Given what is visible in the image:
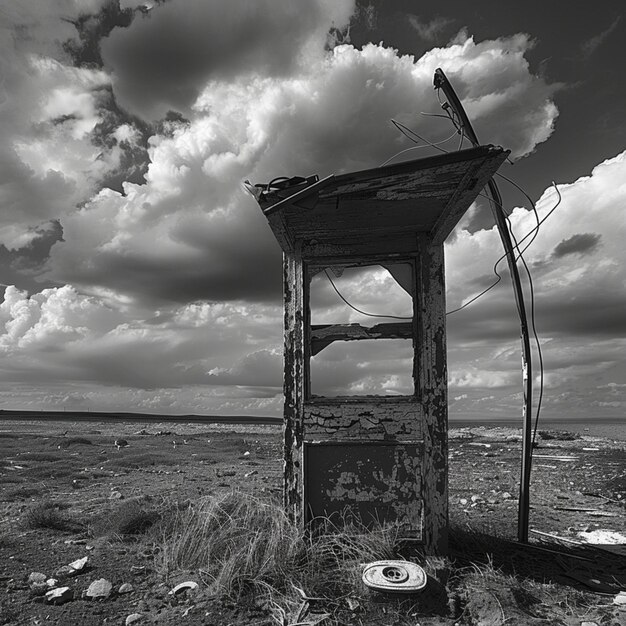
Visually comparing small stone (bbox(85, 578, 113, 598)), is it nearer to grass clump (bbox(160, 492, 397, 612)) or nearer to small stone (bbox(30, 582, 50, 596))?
small stone (bbox(30, 582, 50, 596))

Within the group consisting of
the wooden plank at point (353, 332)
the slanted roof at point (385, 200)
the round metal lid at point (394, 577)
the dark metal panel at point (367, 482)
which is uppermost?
the slanted roof at point (385, 200)

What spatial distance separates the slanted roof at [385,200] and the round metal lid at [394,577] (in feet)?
8.63

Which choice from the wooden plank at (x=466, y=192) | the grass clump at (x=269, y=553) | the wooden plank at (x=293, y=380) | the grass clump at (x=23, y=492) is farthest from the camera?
the grass clump at (x=23, y=492)

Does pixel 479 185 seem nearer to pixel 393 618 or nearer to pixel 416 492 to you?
pixel 416 492

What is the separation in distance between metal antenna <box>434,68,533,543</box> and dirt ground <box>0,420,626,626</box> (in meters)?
0.38

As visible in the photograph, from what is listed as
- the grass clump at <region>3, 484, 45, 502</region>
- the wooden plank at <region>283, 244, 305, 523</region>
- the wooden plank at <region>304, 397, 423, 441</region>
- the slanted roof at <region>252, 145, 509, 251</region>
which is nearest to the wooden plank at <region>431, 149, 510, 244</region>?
the slanted roof at <region>252, 145, 509, 251</region>

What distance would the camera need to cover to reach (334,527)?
4.36 m

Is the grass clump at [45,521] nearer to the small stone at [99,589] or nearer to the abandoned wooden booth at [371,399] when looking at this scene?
the small stone at [99,589]

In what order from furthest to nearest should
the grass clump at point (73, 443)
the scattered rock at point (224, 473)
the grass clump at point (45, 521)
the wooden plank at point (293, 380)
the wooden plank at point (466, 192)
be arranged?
1. the grass clump at point (73, 443)
2. the scattered rock at point (224, 473)
3. the grass clump at point (45, 521)
4. the wooden plank at point (293, 380)
5. the wooden plank at point (466, 192)

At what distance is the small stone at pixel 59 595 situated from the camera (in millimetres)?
3600

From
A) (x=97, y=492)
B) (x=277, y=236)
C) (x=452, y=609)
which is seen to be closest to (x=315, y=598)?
(x=452, y=609)

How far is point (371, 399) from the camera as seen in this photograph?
14.8ft

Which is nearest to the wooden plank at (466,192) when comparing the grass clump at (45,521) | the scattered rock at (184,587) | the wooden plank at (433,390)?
the wooden plank at (433,390)

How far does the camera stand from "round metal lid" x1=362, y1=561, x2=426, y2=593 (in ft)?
11.1
